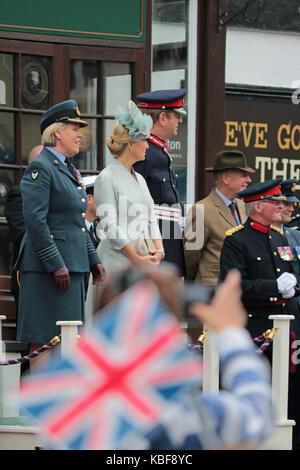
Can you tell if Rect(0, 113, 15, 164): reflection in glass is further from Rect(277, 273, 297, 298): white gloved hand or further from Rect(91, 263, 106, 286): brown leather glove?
Rect(277, 273, 297, 298): white gloved hand

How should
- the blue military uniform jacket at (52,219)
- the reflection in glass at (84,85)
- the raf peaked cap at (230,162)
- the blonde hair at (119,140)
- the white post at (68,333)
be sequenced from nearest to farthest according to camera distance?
the white post at (68,333) → the blue military uniform jacket at (52,219) → the blonde hair at (119,140) → the raf peaked cap at (230,162) → the reflection in glass at (84,85)

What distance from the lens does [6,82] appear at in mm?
9562

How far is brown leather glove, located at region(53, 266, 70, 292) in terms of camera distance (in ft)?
21.9

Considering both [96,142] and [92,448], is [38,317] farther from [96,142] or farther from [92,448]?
[92,448]

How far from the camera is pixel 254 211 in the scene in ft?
24.6

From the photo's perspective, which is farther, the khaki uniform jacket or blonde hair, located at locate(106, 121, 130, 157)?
the khaki uniform jacket

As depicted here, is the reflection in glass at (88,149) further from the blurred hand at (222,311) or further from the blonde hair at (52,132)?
the blurred hand at (222,311)

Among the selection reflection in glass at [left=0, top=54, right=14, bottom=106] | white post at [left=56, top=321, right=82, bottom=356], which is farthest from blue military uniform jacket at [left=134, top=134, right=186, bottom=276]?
reflection in glass at [left=0, top=54, right=14, bottom=106]

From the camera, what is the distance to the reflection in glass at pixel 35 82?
970cm

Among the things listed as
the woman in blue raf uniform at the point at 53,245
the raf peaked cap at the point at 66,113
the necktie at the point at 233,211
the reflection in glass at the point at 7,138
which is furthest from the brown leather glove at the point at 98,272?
the reflection in glass at the point at 7,138

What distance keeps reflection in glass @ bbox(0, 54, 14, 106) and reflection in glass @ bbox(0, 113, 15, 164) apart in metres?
0.13

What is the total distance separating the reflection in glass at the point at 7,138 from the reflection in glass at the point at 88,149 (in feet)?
2.54

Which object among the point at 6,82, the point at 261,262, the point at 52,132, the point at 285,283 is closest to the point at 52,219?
the point at 52,132
